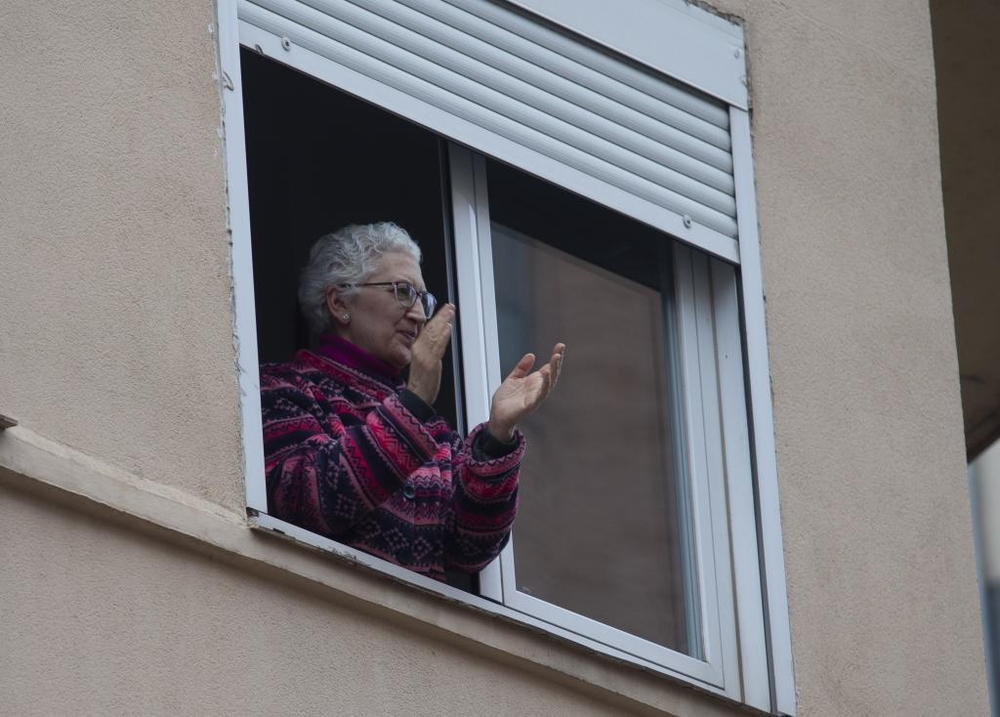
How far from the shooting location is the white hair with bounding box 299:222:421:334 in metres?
6.82

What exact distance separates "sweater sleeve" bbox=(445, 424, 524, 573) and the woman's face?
1.40 feet

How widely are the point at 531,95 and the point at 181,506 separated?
5.93 feet

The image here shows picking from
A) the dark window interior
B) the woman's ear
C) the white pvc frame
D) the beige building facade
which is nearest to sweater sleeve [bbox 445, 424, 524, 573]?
the white pvc frame

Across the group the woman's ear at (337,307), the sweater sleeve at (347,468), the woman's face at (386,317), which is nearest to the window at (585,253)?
the woman's face at (386,317)

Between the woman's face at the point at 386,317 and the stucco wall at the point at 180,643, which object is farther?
the woman's face at the point at 386,317

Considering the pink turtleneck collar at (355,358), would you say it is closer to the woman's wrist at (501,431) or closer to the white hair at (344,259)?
the white hair at (344,259)

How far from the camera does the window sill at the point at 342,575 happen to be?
536 centimetres

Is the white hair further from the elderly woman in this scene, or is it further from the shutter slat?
the shutter slat

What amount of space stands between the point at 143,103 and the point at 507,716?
1.66 m

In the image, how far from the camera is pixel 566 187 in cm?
684

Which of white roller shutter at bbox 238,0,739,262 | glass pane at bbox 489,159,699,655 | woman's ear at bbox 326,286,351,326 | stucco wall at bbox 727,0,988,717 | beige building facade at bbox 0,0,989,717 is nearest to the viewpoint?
beige building facade at bbox 0,0,989,717

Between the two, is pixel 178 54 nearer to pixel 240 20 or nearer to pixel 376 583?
pixel 240 20

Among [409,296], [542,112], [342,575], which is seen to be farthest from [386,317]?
[342,575]

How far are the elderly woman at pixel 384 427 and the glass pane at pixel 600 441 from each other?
343 millimetres
